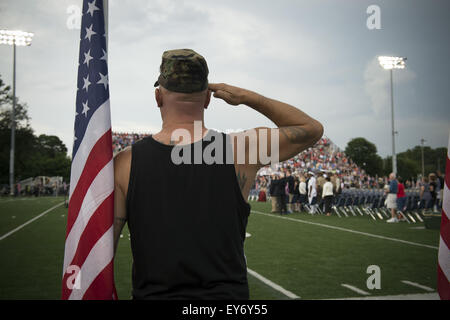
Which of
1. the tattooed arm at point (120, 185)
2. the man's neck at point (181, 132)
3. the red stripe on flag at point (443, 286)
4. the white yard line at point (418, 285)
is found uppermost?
the man's neck at point (181, 132)

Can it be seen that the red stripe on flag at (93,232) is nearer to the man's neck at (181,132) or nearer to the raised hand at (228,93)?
the man's neck at (181,132)

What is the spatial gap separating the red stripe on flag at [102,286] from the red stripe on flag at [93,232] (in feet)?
0.37

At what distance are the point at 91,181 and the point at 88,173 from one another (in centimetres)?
6

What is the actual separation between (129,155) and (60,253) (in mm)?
7262

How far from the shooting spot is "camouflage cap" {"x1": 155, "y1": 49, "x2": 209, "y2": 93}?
169 centimetres

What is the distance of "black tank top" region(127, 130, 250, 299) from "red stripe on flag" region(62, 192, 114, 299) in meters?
0.30

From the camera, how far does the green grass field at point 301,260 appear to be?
5.42 metres

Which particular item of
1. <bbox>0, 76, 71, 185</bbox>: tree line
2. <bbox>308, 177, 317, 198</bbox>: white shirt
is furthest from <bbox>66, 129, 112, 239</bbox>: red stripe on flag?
<bbox>0, 76, 71, 185</bbox>: tree line

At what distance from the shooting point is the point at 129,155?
1.82m

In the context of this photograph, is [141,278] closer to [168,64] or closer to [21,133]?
[168,64]

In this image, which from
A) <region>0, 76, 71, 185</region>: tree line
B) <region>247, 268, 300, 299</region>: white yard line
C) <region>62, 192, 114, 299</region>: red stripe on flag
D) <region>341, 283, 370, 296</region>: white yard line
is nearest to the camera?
<region>62, 192, 114, 299</region>: red stripe on flag

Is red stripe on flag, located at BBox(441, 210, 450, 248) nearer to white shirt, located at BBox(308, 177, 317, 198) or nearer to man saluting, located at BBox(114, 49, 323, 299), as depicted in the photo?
man saluting, located at BBox(114, 49, 323, 299)

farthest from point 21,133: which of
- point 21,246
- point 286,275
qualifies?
point 286,275

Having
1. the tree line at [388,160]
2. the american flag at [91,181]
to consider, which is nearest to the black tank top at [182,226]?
the american flag at [91,181]
